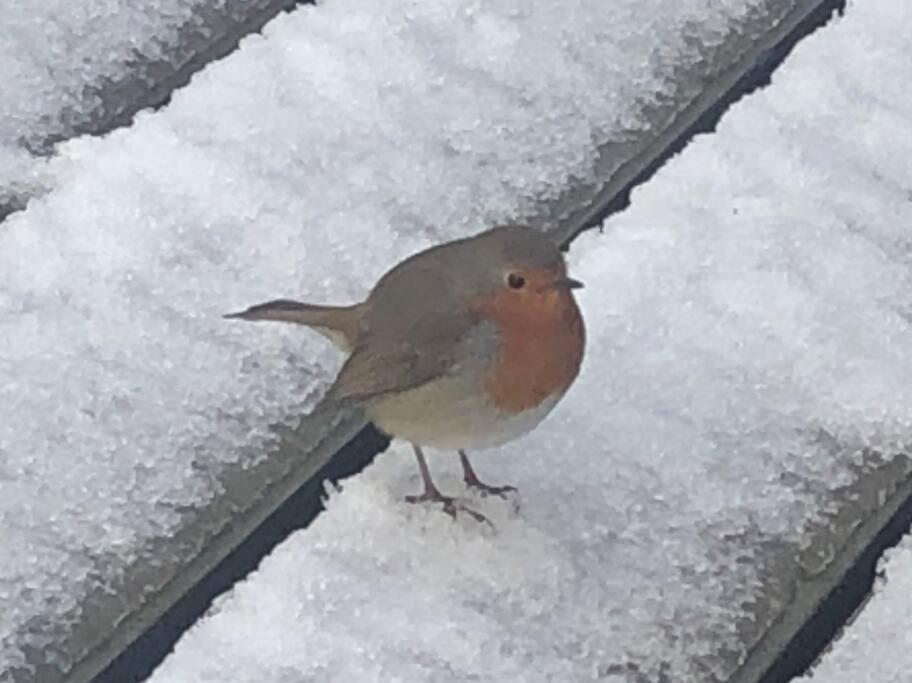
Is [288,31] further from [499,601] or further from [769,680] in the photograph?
[769,680]

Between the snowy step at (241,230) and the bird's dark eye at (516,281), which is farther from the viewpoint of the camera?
the bird's dark eye at (516,281)

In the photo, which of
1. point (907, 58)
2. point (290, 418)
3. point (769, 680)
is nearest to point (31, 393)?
point (290, 418)

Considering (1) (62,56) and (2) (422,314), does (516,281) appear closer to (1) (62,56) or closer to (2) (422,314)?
(2) (422,314)

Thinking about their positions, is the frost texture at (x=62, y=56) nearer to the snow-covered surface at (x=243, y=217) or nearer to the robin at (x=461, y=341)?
the snow-covered surface at (x=243, y=217)

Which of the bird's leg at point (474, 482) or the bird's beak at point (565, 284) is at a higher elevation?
the bird's beak at point (565, 284)

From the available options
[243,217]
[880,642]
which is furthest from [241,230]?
[880,642]

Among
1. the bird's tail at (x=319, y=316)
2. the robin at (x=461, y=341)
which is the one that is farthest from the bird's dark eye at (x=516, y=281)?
the bird's tail at (x=319, y=316)

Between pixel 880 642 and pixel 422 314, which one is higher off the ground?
pixel 880 642
